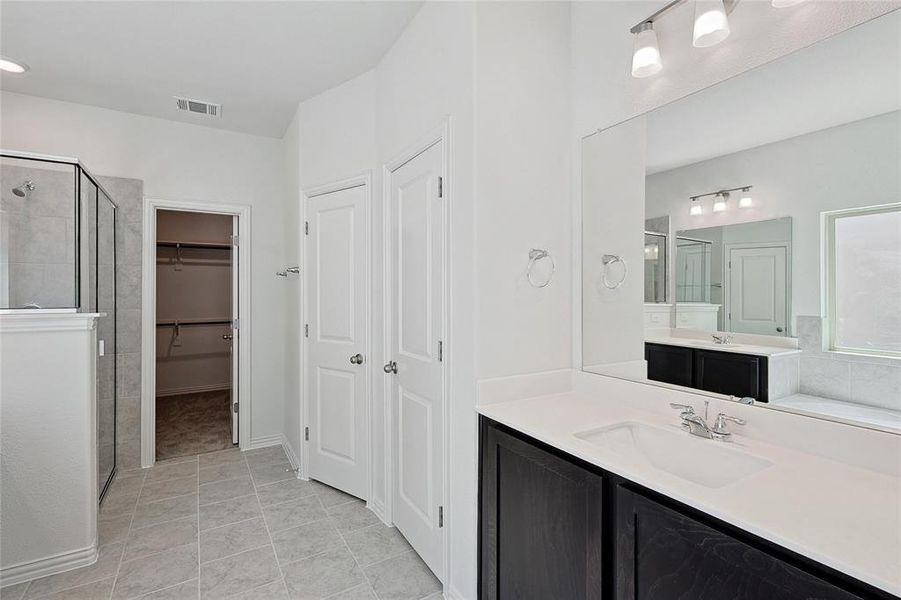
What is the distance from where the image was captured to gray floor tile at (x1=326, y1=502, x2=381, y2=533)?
2547 millimetres

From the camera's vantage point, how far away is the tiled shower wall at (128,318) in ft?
10.9

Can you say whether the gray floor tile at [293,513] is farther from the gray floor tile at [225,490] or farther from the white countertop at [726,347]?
the white countertop at [726,347]

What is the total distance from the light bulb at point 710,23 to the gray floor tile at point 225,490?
3.52m

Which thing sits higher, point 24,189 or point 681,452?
point 24,189

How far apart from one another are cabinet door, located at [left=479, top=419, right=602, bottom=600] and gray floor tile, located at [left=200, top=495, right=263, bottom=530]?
172 cm

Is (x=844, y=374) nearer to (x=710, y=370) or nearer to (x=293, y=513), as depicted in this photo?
(x=710, y=370)

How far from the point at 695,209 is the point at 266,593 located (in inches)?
97.4

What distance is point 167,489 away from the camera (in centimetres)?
301

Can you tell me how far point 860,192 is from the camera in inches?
46.4

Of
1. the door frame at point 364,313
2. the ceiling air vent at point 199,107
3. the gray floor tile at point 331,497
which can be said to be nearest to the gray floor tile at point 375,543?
the door frame at point 364,313

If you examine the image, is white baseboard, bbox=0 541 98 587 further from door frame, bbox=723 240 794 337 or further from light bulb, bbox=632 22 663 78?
light bulb, bbox=632 22 663 78

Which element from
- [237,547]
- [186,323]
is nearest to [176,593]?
[237,547]

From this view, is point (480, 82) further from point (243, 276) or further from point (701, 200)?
point (243, 276)

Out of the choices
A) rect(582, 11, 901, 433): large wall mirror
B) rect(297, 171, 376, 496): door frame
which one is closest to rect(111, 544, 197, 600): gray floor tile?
rect(297, 171, 376, 496): door frame
